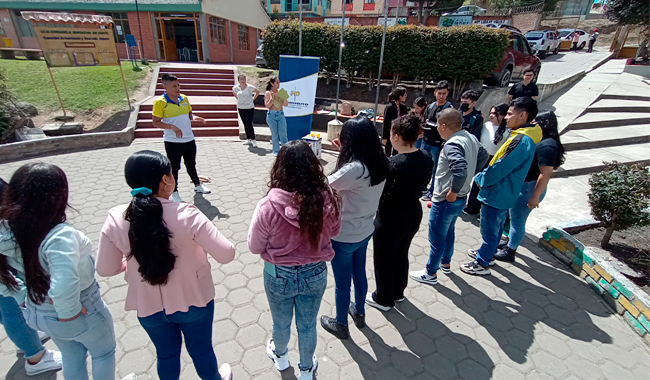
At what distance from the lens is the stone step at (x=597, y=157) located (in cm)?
641

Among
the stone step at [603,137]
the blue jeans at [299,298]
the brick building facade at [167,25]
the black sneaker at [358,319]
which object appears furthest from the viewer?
the brick building facade at [167,25]

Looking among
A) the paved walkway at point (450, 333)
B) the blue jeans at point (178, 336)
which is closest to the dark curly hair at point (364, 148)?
the paved walkway at point (450, 333)

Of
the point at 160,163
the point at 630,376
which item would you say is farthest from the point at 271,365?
the point at 630,376

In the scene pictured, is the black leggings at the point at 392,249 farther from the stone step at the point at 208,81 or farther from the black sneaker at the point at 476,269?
the stone step at the point at 208,81

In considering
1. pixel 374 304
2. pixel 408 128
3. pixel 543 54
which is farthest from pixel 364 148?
pixel 543 54

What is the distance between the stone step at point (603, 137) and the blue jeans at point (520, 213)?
16.0 ft

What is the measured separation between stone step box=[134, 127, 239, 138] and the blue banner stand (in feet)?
6.93

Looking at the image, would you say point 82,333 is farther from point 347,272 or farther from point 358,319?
point 358,319

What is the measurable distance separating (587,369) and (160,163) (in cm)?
340

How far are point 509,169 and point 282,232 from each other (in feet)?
8.02

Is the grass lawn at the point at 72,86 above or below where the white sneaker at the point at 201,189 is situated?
above

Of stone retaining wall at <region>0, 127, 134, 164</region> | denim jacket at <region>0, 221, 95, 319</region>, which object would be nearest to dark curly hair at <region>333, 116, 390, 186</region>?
denim jacket at <region>0, 221, 95, 319</region>

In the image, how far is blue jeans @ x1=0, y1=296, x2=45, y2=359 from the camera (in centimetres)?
206

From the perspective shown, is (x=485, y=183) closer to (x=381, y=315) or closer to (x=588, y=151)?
(x=381, y=315)
